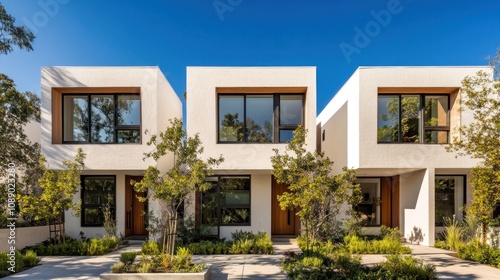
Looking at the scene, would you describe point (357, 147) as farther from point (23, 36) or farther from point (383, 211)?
point (23, 36)

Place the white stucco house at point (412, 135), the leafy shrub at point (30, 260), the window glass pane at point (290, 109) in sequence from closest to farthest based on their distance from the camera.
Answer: the leafy shrub at point (30, 260)
the white stucco house at point (412, 135)
the window glass pane at point (290, 109)

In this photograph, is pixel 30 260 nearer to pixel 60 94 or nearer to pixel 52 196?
pixel 52 196

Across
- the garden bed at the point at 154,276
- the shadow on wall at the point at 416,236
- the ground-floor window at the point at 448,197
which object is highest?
the ground-floor window at the point at 448,197

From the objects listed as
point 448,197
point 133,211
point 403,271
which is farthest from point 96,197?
point 448,197

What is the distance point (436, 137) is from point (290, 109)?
5.72 metres

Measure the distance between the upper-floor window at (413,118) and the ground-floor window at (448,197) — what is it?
244 centimetres

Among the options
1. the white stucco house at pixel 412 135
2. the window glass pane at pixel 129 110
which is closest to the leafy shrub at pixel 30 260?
the window glass pane at pixel 129 110

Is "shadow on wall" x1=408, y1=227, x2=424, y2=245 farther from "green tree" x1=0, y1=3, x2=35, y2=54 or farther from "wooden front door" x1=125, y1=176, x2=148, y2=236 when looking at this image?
"green tree" x1=0, y1=3, x2=35, y2=54

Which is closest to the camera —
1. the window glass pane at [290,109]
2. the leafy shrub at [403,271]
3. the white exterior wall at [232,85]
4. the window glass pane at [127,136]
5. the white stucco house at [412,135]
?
the leafy shrub at [403,271]

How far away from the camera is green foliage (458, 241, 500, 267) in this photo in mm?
8131

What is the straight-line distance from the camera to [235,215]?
11.5 meters

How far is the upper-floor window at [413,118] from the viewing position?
35.5 ft

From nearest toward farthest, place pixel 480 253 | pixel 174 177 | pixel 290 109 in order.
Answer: pixel 174 177
pixel 480 253
pixel 290 109

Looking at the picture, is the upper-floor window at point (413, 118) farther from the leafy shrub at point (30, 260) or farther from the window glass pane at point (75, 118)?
the leafy shrub at point (30, 260)
